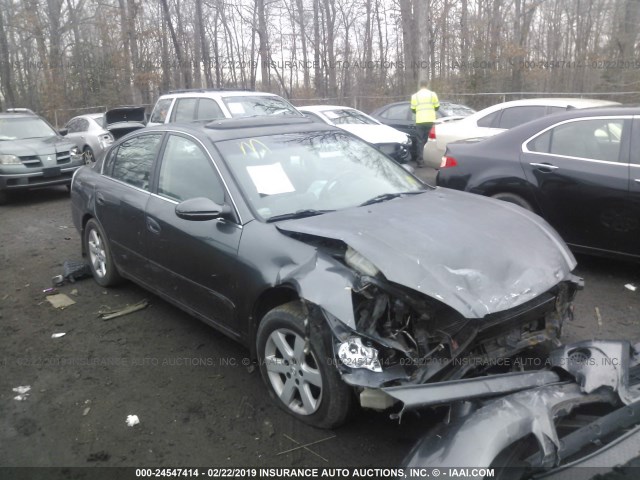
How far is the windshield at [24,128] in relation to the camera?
1061 centimetres

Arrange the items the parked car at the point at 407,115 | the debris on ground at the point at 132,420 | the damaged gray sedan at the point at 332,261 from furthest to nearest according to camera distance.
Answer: the parked car at the point at 407,115
the debris on ground at the point at 132,420
the damaged gray sedan at the point at 332,261

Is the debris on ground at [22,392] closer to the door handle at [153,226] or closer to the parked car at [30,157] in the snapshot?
the door handle at [153,226]

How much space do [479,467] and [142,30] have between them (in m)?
27.7

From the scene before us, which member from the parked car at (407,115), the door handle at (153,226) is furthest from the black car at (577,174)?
the parked car at (407,115)

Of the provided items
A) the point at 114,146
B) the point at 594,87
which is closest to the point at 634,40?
the point at 594,87

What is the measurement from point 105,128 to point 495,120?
30.1 feet

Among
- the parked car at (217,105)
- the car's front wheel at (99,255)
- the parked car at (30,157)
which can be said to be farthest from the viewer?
the parked car at (30,157)

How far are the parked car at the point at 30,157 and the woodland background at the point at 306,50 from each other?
12.9 m

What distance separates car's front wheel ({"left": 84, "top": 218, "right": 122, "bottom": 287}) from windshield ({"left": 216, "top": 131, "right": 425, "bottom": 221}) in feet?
6.40

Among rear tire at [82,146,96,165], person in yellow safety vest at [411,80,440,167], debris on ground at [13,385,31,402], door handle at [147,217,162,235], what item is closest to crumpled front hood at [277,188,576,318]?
door handle at [147,217,162,235]

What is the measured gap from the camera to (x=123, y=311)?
4711 millimetres

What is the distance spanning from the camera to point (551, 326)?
307cm

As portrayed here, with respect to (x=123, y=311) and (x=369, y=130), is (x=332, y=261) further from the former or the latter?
(x=369, y=130)

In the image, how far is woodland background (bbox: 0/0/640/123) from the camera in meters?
22.8
